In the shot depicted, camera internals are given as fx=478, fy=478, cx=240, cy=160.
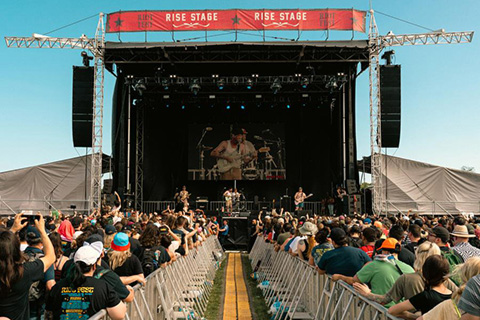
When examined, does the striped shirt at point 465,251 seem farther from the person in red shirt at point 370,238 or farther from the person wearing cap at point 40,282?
the person wearing cap at point 40,282

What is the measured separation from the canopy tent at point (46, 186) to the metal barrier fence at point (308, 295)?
50.7ft

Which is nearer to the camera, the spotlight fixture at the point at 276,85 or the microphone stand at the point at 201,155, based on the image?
the spotlight fixture at the point at 276,85

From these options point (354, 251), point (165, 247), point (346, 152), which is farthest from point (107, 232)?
point (346, 152)

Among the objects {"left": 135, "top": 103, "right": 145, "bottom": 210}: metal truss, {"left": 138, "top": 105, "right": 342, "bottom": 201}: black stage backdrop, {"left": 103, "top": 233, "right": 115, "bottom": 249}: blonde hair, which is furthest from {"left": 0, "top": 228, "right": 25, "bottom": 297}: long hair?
{"left": 138, "top": 105, "right": 342, "bottom": 201}: black stage backdrop

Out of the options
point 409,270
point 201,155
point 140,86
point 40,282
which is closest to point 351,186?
point 201,155

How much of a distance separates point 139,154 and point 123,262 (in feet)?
76.2

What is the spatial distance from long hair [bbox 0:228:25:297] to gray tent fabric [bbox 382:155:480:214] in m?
24.8

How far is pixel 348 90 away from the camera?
2575 cm

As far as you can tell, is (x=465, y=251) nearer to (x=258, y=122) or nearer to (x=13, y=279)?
(x=13, y=279)

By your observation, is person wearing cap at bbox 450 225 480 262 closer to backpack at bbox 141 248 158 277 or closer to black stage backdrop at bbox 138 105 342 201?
backpack at bbox 141 248 158 277

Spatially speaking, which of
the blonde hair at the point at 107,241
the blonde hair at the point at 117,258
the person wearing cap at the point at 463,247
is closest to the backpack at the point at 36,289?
the blonde hair at the point at 117,258

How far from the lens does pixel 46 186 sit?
86.8ft

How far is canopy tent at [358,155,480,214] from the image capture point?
26.5 meters

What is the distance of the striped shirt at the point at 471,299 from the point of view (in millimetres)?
2664
